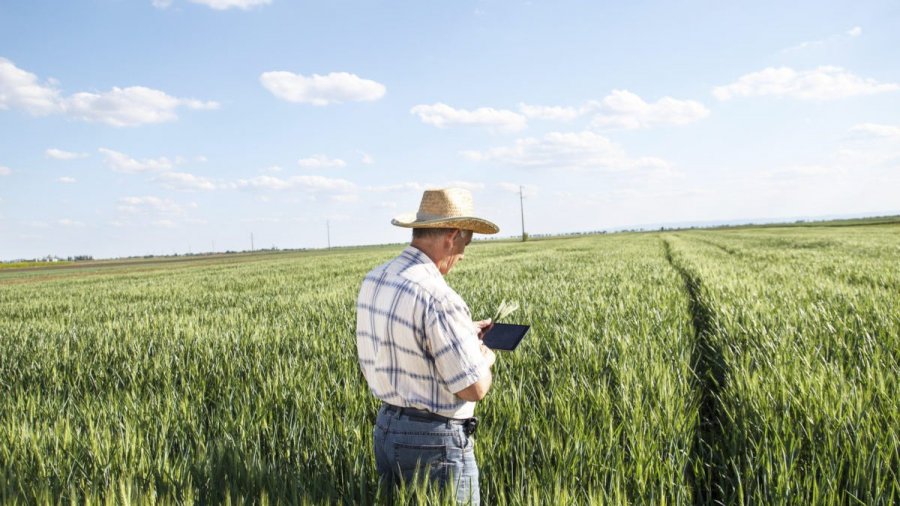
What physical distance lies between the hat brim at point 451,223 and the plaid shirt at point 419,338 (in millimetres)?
123

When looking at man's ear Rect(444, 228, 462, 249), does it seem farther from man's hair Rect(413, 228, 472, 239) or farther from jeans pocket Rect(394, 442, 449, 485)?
jeans pocket Rect(394, 442, 449, 485)

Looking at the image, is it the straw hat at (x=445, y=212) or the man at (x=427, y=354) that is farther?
the straw hat at (x=445, y=212)

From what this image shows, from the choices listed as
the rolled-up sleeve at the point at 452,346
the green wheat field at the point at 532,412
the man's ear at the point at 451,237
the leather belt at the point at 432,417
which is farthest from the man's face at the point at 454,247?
the green wheat field at the point at 532,412

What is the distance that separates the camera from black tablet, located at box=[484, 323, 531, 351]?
2127 millimetres

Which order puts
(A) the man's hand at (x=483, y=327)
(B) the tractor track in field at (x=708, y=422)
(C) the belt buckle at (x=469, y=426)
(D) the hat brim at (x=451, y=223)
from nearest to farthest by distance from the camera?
(D) the hat brim at (x=451, y=223)
(C) the belt buckle at (x=469, y=426)
(A) the man's hand at (x=483, y=327)
(B) the tractor track in field at (x=708, y=422)

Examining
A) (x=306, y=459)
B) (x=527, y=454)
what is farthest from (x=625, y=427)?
(x=306, y=459)

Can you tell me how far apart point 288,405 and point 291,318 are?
13.3 ft

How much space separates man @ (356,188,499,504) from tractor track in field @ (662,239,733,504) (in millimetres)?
1311

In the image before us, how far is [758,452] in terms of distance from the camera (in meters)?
2.45

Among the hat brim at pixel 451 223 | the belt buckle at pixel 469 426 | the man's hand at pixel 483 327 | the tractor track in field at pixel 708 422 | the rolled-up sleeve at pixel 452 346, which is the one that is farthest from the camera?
the tractor track in field at pixel 708 422

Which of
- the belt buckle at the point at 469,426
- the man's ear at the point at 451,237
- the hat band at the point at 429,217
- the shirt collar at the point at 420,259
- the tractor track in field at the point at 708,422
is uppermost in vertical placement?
the hat band at the point at 429,217

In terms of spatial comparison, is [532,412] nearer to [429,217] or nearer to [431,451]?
[431,451]

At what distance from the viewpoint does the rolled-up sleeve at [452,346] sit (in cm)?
190

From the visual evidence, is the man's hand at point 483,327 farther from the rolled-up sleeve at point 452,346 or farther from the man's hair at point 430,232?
the man's hair at point 430,232
